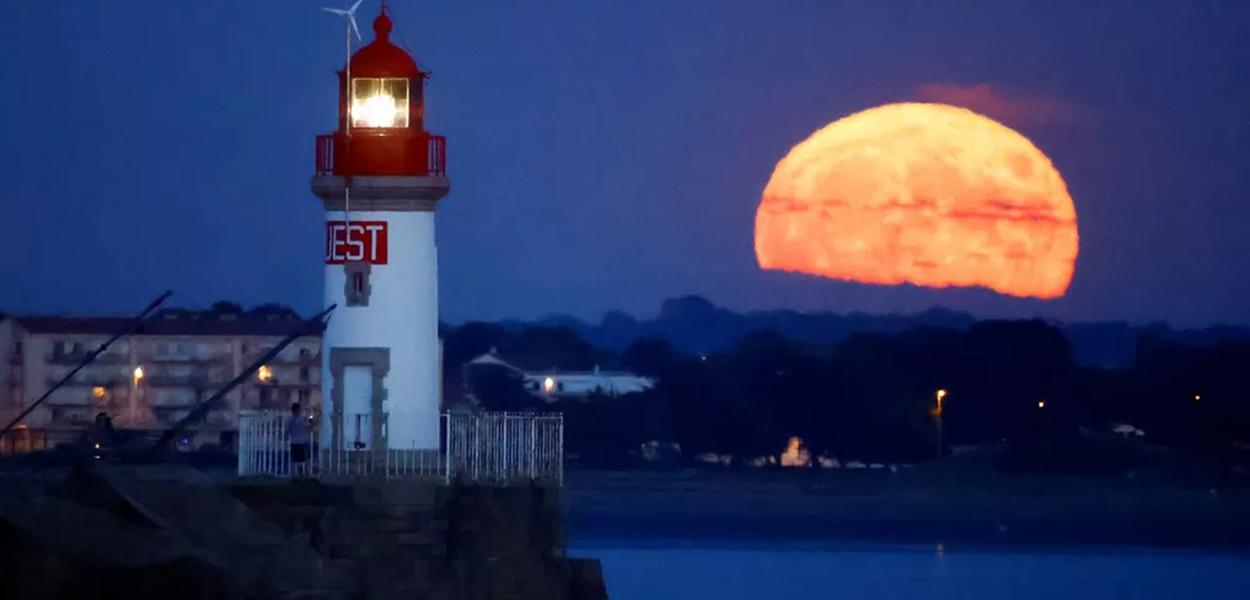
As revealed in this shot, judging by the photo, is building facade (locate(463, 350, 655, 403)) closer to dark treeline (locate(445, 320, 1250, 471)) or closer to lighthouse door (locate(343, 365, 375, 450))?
dark treeline (locate(445, 320, 1250, 471))

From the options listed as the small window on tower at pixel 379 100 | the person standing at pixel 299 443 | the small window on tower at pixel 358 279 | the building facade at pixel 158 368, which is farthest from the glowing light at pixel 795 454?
the person standing at pixel 299 443

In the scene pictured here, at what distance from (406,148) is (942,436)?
54.5 metres

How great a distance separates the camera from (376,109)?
30.2m

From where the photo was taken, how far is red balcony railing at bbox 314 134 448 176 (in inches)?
1173

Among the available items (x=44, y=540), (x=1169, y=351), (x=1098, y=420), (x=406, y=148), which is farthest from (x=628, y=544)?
(x=44, y=540)

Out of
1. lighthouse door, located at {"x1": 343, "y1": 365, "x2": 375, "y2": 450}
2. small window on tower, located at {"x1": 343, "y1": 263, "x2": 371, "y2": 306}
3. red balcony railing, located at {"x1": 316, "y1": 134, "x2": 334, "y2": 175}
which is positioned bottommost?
lighthouse door, located at {"x1": 343, "y1": 365, "x2": 375, "y2": 450}

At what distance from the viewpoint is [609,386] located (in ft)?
324

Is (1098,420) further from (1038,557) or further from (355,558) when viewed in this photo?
(355,558)

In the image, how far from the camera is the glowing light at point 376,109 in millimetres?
30125

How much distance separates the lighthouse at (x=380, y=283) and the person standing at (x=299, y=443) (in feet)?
1.18

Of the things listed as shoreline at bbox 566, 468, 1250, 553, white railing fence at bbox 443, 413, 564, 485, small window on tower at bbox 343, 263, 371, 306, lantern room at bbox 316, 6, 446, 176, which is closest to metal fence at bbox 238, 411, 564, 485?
white railing fence at bbox 443, 413, 564, 485

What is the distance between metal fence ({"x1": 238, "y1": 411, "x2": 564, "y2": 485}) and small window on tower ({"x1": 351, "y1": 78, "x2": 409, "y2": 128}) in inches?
123

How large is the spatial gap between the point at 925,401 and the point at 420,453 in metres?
56.1

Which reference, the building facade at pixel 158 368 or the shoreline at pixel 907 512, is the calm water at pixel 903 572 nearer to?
the shoreline at pixel 907 512
